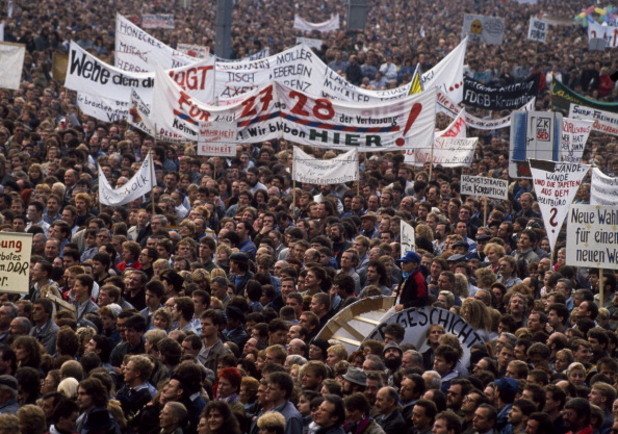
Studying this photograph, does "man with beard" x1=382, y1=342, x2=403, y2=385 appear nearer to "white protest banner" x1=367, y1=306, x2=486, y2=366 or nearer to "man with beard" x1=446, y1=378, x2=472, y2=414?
"white protest banner" x1=367, y1=306, x2=486, y2=366

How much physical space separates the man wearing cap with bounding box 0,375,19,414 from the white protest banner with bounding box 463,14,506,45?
2986 cm

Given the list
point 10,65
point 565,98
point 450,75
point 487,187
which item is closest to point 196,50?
point 450,75

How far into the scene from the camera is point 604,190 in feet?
56.5

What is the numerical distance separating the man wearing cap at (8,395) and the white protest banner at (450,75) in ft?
53.1

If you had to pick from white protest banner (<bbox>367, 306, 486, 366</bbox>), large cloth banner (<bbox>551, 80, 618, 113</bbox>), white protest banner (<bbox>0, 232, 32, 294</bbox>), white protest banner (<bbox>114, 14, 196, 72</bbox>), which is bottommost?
white protest banner (<bbox>367, 306, 486, 366</bbox>)

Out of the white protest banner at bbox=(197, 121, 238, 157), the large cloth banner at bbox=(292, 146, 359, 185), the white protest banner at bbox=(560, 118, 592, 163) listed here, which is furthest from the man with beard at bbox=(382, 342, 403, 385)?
the white protest banner at bbox=(560, 118, 592, 163)

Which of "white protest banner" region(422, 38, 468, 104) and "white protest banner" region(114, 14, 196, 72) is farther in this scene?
"white protest banner" region(422, 38, 468, 104)

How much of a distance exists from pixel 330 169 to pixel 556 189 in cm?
367

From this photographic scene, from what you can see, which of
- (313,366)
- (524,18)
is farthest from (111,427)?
(524,18)

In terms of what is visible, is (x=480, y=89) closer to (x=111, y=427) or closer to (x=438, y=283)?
(x=438, y=283)

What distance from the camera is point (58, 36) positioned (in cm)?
3247

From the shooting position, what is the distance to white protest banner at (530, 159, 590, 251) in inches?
648

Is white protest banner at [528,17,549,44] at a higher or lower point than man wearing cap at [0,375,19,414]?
higher

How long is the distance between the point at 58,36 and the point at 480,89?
10327mm
